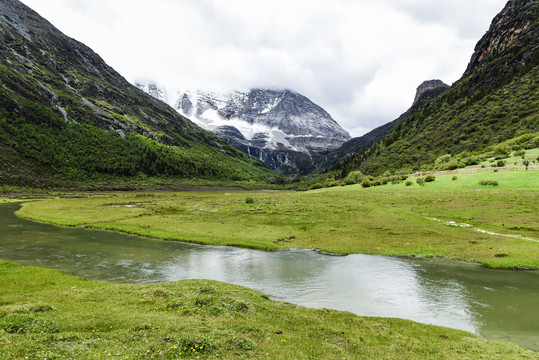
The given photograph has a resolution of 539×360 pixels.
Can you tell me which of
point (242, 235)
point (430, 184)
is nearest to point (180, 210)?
point (242, 235)

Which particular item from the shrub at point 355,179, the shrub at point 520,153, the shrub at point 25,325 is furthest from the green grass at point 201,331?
the shrub at point 355,179

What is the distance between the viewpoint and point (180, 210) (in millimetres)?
80562

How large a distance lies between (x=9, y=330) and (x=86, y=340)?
13.5 feet

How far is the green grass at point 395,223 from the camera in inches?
1442

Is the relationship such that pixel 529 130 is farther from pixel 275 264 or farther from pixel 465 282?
pixel 275 264

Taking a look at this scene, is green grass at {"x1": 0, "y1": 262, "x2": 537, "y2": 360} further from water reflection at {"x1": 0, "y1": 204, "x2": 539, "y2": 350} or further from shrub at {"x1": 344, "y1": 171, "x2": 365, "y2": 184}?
shrub at {"x1": 344, "y1": 171, "x2": 365, "y2": 184}

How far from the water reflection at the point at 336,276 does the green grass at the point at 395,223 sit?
157 inches

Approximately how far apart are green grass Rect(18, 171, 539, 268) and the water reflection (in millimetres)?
3988

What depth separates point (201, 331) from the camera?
15000 millimetres

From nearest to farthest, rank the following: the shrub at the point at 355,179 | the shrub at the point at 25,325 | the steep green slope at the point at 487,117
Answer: the shrub at the point at 25,325 → the steep green slope at the point at 487,117 → the shrub at the point at 355,179

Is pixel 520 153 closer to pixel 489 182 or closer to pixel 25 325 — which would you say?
pixel 489 182

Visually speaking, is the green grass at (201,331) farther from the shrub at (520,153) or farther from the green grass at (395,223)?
the shrub at (520,153)

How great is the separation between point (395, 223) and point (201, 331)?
4682 cm

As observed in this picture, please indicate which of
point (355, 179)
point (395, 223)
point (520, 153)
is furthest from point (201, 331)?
point (355, 179)
